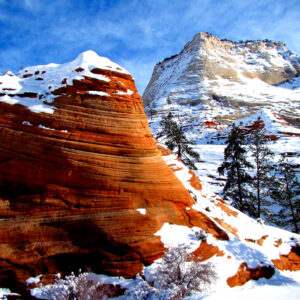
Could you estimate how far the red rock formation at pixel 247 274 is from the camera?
6573mm

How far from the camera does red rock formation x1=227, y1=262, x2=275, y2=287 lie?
21.6 feet

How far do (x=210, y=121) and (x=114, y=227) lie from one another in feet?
256

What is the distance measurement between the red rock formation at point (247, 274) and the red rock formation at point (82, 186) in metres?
1.36

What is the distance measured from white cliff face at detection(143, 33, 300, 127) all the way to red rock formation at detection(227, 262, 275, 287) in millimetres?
74229

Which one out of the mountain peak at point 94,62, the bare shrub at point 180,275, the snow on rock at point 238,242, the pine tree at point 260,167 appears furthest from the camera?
the pine tree at point 260,167

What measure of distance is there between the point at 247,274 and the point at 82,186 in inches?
271

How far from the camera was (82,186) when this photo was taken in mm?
7082

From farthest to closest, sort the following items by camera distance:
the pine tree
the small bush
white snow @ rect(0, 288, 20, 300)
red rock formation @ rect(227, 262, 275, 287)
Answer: the pine tree, the small bush, red rock formation @ rect(227, 262, 275, 287), white snow @ rect(0, 288, 20, 300)

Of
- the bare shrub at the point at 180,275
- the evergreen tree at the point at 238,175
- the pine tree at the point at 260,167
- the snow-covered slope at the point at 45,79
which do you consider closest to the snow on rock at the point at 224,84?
the pine tree at the point at 260,167

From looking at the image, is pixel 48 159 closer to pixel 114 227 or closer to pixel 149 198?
pixel 114 227

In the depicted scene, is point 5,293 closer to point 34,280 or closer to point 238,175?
point 34,280

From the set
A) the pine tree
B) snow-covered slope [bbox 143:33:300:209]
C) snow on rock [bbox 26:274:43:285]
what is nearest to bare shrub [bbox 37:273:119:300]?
snow on rock [bbox 26:274:43:285]

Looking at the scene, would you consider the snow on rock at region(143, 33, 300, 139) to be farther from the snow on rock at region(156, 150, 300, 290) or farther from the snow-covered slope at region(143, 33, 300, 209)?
the snow on rock at region(156, 150, 300, 290)

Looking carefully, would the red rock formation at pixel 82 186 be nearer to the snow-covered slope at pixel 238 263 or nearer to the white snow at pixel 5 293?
the white snow at pixel 5 293
